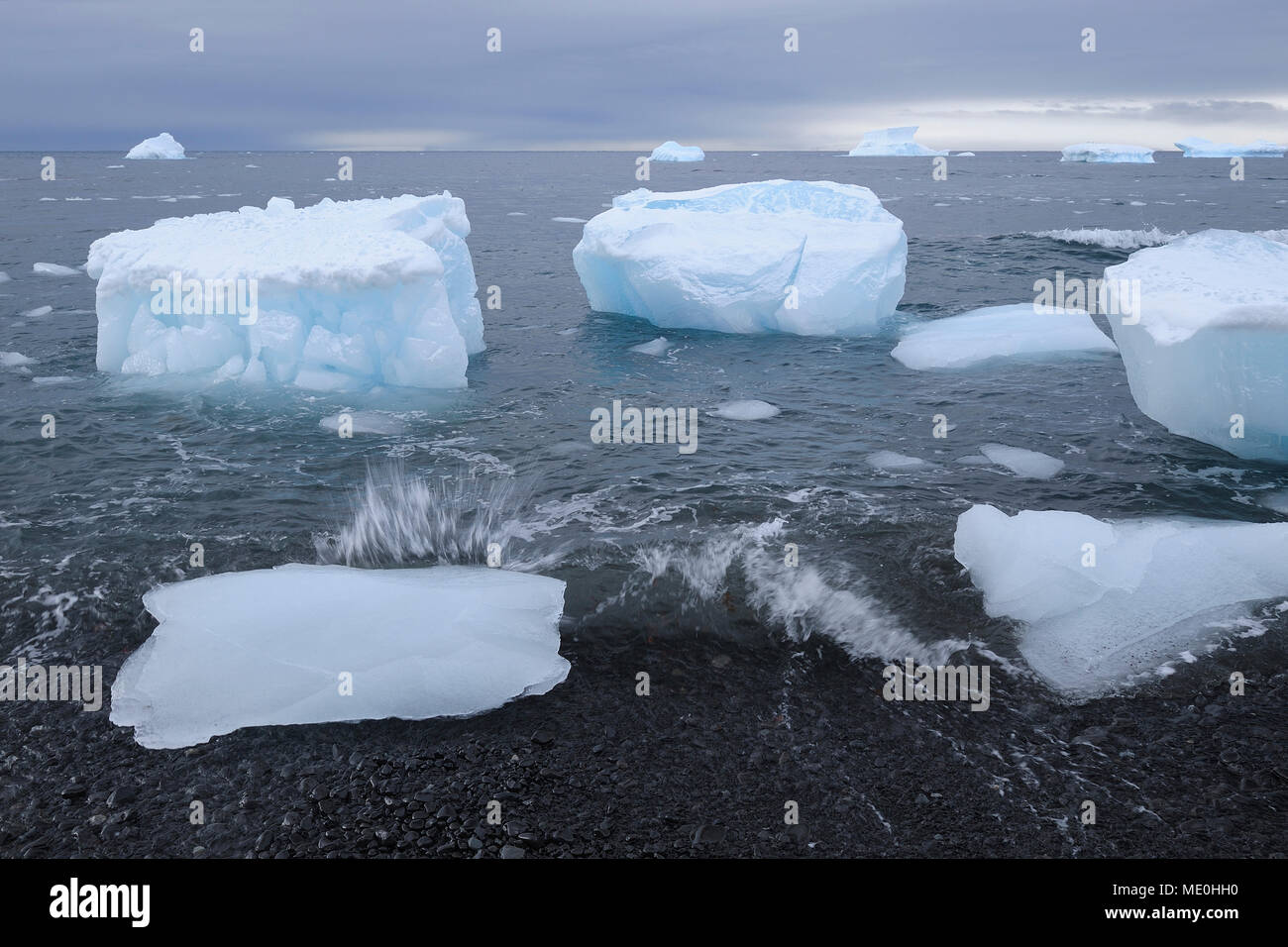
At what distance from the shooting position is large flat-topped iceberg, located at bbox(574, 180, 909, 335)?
56.7ft

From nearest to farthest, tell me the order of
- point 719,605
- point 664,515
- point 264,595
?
point 264,595 < point 719,605 < point 664,515

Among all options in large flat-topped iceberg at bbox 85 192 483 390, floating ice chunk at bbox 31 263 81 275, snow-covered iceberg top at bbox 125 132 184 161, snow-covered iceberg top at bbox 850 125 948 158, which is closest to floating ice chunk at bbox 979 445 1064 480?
large flat-topped iceberg at bbox 85 192 483 390

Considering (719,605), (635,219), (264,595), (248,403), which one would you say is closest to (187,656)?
(264,595)

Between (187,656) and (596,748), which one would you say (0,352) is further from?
(596,748)

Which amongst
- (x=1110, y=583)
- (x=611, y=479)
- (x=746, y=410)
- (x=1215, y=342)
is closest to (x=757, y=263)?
(x=746, y=410)

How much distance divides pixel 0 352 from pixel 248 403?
20.4 ft

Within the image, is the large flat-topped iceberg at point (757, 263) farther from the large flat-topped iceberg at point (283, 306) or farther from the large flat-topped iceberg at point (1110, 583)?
the large flat-topped iceberg at point (1110, 583)

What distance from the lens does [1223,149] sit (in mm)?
96625

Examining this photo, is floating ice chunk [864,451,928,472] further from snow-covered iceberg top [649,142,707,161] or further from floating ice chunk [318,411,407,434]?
snow-covered iceberg top [649,142,707,161]

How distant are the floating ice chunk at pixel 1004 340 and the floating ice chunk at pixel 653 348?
427cm

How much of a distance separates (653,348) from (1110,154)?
9056 centimetres

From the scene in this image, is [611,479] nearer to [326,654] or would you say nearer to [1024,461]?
[326,654]

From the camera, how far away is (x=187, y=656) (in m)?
6.71
